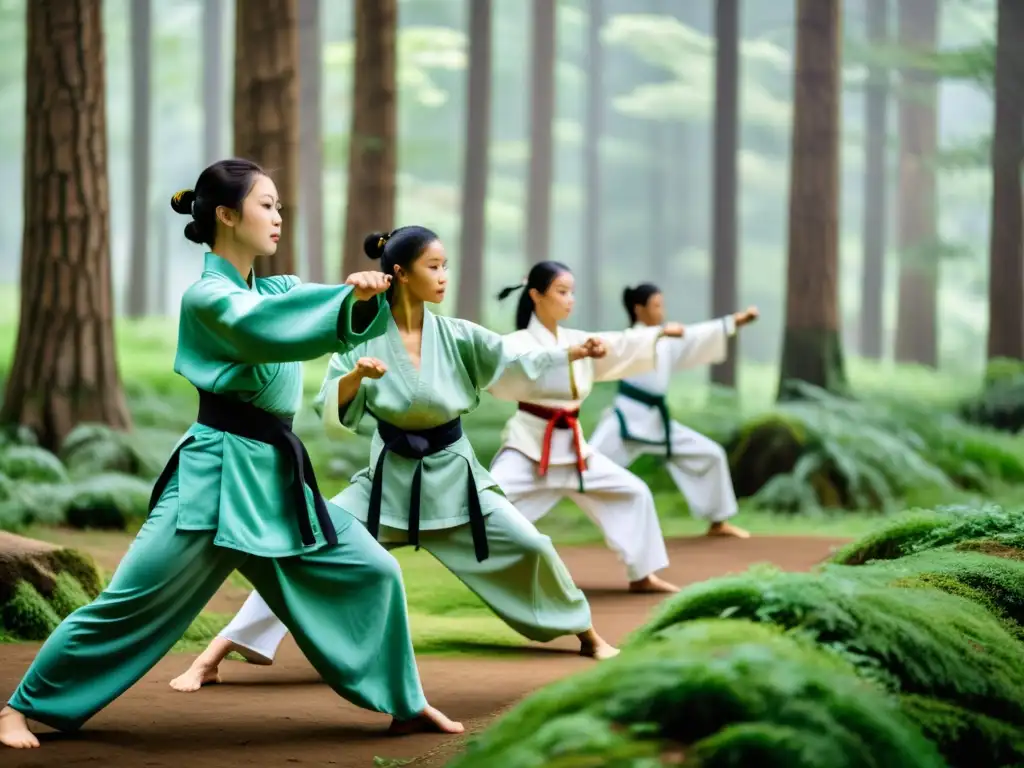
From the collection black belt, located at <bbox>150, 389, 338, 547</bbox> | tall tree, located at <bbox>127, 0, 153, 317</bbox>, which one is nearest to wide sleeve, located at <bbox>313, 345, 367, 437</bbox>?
black belt, located at <bbox>150, 389, 338, 547</bbox>

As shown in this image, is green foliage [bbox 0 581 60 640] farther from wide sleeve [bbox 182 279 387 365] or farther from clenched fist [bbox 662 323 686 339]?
clenched fist [bbox 662 323 686 339]

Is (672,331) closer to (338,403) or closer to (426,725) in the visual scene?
(338,403)

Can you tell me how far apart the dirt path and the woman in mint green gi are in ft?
0.54

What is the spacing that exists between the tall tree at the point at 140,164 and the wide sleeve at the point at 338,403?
20062mm

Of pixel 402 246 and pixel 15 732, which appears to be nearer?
pixel 15 732

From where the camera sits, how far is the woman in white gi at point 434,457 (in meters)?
5.95

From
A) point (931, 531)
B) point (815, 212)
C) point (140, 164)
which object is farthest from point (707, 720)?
point (140, 164)

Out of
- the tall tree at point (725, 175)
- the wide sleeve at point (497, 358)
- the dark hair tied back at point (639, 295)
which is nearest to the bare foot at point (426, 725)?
the wide sleeve at point (497, 358)

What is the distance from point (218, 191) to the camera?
16.6ft

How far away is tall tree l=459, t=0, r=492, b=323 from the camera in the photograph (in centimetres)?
2259

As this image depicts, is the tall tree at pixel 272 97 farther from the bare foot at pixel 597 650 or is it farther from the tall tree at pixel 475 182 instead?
the tall tree at pixel 475 182

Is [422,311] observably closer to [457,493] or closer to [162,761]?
[457,493]

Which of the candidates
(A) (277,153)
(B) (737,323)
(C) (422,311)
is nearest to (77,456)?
(A) (277,153)

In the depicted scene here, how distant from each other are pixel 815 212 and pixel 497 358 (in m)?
10.2
